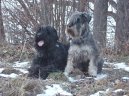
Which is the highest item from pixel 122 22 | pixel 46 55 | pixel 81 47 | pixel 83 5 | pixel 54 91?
pixel 83 5

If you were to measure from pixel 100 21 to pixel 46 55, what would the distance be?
206 inches

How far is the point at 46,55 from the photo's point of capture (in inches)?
321

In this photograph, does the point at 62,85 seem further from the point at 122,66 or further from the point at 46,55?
the point at 122,66

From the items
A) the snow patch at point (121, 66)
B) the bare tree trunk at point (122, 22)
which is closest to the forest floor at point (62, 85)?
the snow patch at point (121, 66)

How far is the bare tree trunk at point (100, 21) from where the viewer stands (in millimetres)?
12125

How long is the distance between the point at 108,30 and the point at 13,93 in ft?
23.3

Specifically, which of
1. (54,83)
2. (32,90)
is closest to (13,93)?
(32,90)

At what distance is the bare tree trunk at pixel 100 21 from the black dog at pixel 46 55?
3.69 meters

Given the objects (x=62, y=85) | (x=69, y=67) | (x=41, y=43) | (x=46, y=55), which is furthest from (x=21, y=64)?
(x=62, y=85)

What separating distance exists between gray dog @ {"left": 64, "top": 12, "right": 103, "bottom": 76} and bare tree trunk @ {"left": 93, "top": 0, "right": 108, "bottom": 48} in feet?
12.2

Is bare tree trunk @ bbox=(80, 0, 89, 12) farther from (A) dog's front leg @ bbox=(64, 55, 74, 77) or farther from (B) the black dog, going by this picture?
(A) dog's front leg @ bbox=(64, 55, 74, 77)

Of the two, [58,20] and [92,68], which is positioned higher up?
[58,20]

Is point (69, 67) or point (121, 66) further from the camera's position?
point (121, 66)

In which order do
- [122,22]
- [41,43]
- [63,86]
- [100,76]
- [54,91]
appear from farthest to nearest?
[122,22] < [100,76] < [41,43] < [63,86] < [54,91]
